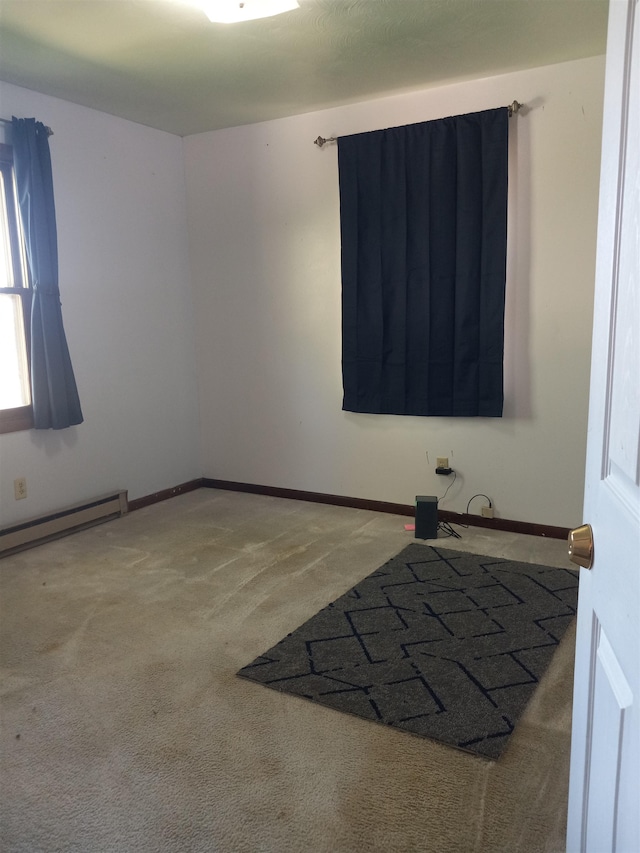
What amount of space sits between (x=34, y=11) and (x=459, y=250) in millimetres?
2295

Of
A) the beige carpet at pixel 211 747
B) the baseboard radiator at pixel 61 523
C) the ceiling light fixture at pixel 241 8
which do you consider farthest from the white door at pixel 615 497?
the baseboard radiator at pixel 61 523

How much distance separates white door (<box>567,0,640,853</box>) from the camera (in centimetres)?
79

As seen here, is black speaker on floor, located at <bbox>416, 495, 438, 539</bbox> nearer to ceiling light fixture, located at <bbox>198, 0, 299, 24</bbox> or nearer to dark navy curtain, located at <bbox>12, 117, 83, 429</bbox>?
dark navy curtain, located at <bbox>12, 117, 83, 429</bbox>

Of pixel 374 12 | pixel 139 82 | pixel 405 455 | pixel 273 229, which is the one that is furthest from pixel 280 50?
pixel 405 455

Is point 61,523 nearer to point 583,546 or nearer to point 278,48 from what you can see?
point 278,48

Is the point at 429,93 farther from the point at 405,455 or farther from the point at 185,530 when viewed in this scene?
the point at 185,530

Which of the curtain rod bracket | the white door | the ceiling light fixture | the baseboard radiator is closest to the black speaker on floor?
the baseboard radiator

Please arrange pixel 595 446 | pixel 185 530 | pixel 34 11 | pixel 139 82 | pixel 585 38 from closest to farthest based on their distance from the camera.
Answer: pixel 595 446, pixel 34 11, pixel 585 38, pixel 139 82, pixel 185 530

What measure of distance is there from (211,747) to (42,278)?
8.86 feet

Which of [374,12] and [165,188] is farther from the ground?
[374,12]

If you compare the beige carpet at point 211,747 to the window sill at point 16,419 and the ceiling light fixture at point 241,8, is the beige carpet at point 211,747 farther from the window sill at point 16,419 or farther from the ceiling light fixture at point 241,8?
the ceiling light fixture at point 241,8

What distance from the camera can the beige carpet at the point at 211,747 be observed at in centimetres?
161

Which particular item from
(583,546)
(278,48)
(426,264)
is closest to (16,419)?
(278,48)

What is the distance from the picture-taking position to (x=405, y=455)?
403cm
